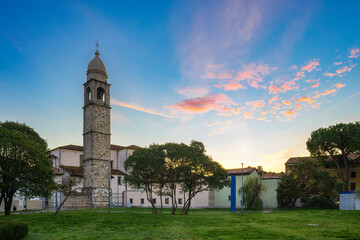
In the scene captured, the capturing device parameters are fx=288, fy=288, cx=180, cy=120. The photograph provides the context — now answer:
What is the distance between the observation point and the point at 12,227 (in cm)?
1369

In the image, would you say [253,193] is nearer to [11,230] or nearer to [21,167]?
[21,167]

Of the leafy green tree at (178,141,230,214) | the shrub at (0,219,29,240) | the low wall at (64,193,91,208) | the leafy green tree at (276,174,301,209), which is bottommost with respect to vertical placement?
the low wall at (64,193,91,208)

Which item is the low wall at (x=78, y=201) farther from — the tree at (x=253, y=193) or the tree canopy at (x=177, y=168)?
the tree at (x=253, y=193)

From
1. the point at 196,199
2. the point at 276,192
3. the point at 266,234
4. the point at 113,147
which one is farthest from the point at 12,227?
the point at 113,147

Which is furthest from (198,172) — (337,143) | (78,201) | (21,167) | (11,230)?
(337,143)

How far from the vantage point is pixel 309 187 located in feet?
146

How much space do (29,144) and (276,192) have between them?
38.5 metres

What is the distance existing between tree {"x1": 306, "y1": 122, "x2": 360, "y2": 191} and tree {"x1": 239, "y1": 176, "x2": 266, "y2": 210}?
1772 cm

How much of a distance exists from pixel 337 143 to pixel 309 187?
13.1m

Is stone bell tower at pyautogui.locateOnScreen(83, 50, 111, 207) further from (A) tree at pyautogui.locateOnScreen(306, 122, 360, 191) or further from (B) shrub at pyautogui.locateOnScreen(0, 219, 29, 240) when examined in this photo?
(A) tree at pyautogui.locateOnScreen(306, 122, 360, 191)

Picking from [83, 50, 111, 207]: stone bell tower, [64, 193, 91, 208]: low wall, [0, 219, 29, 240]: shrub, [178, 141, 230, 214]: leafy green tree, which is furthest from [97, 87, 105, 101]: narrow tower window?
[0, 219, 29, 240]: shrub

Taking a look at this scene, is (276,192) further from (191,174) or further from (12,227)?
(12,227)

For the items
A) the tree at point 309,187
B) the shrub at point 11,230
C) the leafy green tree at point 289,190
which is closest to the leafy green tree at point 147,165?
the shrub at point 11,230

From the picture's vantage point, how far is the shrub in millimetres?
12914
